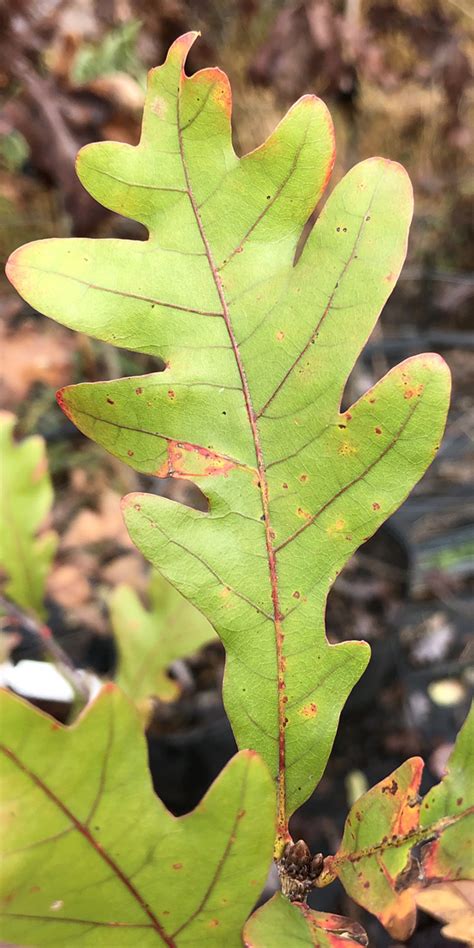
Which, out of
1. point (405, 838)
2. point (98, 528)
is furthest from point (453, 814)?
point (98, 528)

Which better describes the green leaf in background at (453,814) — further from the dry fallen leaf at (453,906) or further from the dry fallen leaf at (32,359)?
the dry fallen leaf at (32,359)

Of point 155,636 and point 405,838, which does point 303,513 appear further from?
point 155,636

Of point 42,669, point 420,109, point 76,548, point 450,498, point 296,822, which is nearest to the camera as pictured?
point 42,669

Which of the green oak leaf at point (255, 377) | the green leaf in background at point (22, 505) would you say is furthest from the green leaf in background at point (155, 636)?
the green oak leaf at point (255, 377)

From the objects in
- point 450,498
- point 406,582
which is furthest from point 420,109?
point 406,582

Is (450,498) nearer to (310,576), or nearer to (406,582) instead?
(406,582)

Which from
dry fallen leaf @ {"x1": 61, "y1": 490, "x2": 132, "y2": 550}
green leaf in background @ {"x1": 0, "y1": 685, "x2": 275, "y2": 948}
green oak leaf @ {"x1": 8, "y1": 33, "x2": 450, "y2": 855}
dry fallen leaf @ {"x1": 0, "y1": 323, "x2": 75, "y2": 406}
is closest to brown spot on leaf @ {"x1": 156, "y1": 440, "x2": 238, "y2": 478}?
green oak leaf @ {"x1": 8, "y1": 33, "x2": 450, "y2": 855}
